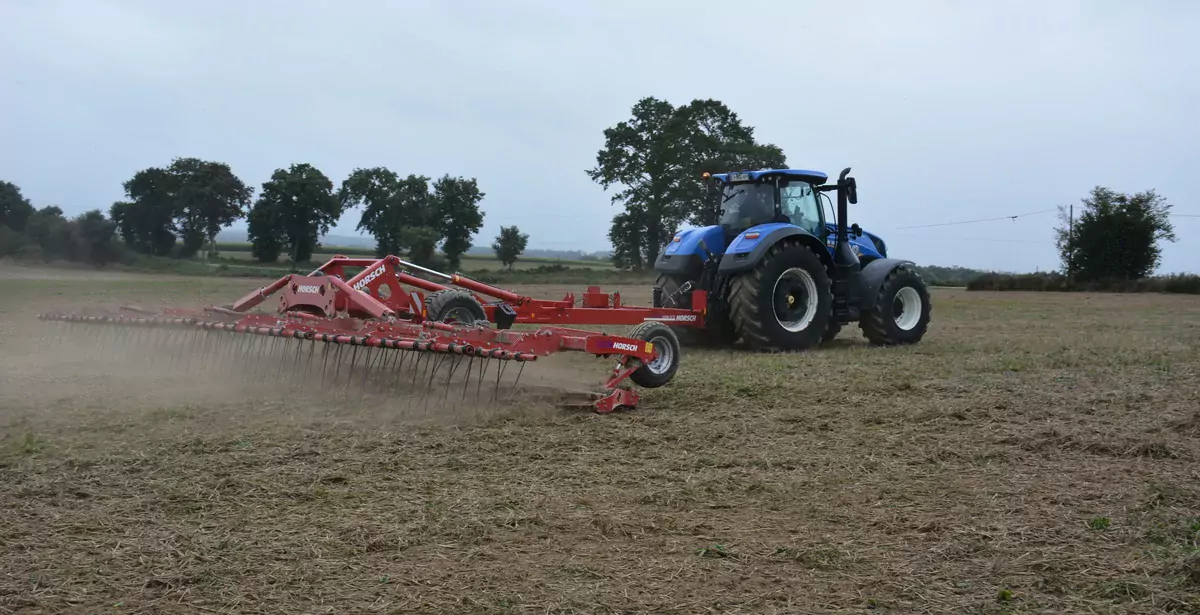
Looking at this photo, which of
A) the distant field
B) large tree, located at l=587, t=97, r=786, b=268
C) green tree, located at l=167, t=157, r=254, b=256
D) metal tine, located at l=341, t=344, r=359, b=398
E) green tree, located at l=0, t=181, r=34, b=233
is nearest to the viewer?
metal tine, located at l=341, t=344, r=359, b=398

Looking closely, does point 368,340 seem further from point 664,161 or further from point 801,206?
point 664,161

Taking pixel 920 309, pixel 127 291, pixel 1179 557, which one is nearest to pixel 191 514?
pixel 1179 557

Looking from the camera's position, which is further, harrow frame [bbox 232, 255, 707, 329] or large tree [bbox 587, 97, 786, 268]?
large tree [bbox 587, 97, 786, 268]

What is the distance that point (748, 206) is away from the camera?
9828 mm

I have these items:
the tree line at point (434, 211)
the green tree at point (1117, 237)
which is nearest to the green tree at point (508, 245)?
the tree line at point (434, 211)

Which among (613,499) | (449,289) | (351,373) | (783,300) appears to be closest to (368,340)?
(351,373)

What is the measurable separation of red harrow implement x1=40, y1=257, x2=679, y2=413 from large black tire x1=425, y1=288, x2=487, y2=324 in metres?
0.01

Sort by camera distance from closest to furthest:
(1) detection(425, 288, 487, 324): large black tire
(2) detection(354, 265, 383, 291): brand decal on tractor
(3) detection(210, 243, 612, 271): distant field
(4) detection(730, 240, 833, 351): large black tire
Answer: (2) detection(354, 265, 383, 291): brand decal on tractor → (1) detection(425, 288, 487, 324): large black tire → (4) detection(730, 240, 833, 351): large black tire → (3) detection(210, 243, 612, 271): distant field

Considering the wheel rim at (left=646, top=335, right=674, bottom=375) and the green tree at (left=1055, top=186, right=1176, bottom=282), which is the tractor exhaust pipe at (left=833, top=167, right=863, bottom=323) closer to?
the wheel rim at (left=646, top=335, right=674, bottom=375)

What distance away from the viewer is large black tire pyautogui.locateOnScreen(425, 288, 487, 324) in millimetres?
8180

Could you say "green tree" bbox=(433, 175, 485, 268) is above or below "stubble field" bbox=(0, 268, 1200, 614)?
above

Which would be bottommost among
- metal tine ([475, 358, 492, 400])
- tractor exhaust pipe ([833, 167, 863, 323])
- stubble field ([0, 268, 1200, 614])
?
stubble field ([0, 268, 1200, 614])

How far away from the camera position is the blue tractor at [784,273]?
30.0ft

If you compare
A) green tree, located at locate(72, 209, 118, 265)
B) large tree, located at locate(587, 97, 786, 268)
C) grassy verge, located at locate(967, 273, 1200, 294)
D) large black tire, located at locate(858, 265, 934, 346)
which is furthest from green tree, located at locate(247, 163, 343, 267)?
grassy verge, located at locate(967, 273, 1200, 294)
